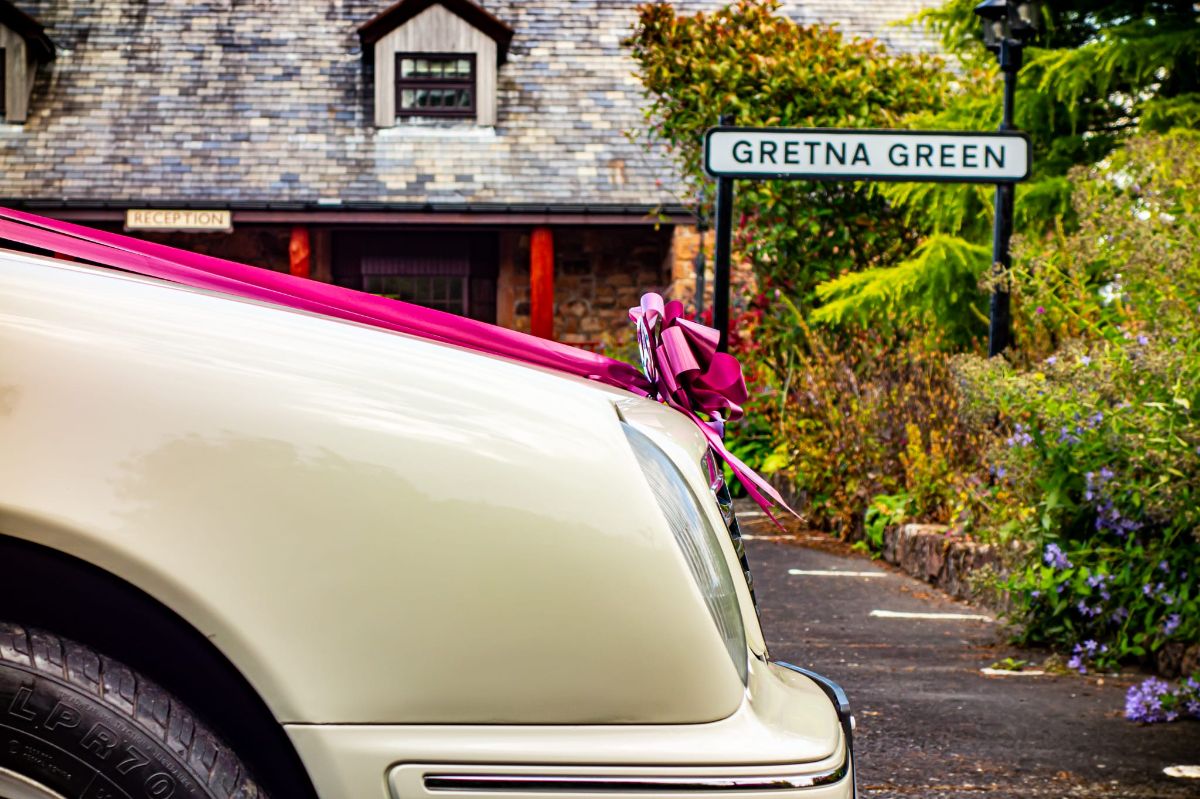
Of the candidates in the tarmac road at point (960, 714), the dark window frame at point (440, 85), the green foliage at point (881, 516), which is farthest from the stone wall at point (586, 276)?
the tarmac road at point (960, 714)

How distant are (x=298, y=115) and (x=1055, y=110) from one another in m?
10.9

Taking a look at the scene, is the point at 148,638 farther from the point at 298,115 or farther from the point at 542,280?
the point at 298,115

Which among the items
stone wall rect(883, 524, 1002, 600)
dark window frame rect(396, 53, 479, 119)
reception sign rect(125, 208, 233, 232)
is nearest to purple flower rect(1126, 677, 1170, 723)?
stone wall rect(883, 524, 1002, 600)

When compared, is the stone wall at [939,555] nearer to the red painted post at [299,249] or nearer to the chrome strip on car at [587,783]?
the chrome strip on car at [587,783]

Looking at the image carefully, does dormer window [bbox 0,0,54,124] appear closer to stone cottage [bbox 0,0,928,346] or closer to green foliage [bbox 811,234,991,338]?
stone cottage [bbox 0,0,928,346]

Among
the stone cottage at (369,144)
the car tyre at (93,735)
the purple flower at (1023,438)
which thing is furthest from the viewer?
the stone cottage at (369,144)

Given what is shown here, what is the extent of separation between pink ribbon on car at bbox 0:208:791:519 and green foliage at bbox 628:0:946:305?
9.27m

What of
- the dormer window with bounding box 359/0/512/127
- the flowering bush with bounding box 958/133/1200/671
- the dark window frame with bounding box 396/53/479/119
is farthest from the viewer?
the dark window frame with bounding box 396/53/479/119

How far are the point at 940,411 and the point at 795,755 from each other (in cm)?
741

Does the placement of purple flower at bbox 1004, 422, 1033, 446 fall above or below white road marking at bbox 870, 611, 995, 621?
Answer: above

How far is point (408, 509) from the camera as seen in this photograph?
4.67 ft

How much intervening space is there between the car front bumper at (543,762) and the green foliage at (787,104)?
9961 mm

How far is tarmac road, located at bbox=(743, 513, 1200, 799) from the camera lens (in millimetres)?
3609

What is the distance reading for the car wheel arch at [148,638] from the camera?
141cm
